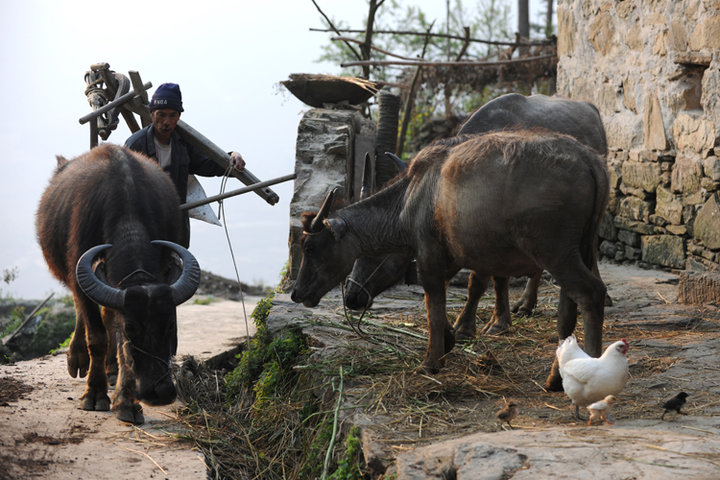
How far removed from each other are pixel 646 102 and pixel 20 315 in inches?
324

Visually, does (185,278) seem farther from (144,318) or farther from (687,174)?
(687,174)

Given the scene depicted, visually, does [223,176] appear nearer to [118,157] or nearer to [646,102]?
[118,157]

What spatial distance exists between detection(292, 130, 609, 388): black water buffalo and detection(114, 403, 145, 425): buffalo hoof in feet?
4.45

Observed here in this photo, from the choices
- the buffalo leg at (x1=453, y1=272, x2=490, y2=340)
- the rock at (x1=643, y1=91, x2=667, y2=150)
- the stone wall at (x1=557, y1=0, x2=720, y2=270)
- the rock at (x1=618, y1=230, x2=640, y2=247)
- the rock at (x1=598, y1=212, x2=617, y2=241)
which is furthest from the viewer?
the rock at (x1=598, y1=212, x2=617, y2=241)

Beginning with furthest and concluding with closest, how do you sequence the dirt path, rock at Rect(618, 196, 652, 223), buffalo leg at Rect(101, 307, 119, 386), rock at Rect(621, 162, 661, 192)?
rock at Rect(618, 196, 652, 223) → rock at Rect(621, 162, 661, 192) → buffalo leg at Rect(101, 307, 119, 386) → the dirt path

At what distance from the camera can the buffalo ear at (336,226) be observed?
17.1ft

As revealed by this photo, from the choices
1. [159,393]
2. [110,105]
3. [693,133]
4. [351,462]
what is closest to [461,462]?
[351,462]

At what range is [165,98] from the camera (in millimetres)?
6262

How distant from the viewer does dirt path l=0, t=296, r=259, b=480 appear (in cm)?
434

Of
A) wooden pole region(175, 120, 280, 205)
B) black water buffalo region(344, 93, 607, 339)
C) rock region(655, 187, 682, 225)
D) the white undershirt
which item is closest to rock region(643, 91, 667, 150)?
rock region(655, 187, 682, 225)

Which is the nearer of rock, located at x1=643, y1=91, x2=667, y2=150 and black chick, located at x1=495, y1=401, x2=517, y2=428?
black chick, located at x1=495, y1=401, x2=517, y2=428

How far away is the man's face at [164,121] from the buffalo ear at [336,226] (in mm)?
1984

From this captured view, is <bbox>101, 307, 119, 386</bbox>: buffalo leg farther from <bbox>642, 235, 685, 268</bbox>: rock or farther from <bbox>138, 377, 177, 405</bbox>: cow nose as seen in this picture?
→ <bbox>642, 235, 685, 268</bbox>: rock

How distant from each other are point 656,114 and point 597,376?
5.28 metres
